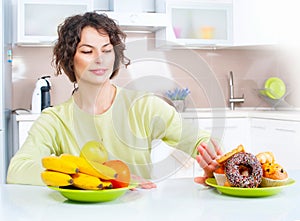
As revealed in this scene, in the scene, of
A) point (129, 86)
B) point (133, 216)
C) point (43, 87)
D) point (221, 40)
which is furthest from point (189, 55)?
point (221, 40)

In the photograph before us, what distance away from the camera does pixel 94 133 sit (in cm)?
149

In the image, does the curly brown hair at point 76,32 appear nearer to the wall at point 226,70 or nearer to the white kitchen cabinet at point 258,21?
the wall at point 226,70

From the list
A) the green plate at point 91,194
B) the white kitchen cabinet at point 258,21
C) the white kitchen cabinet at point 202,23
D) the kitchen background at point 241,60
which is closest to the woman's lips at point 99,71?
the green plate at point 91,194

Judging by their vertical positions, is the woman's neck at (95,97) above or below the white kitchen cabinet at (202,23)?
below

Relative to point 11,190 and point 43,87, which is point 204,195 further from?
point 43,87

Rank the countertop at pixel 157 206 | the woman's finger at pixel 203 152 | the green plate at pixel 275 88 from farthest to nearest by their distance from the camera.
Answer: the green plate at pixel 275 88
the woman's finger at pixel 203 152
the countertop at pixel 157 206

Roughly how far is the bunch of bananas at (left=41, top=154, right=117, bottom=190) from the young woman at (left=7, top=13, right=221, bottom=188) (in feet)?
0.23

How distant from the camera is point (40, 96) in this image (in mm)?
3396

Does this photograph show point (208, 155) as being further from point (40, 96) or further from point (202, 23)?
point (202, 23)

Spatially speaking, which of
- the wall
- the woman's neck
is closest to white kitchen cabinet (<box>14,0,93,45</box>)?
the wall

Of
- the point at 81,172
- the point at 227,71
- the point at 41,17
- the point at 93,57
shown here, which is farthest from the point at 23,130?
the point at 81,172

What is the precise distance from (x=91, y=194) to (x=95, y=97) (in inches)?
18.3

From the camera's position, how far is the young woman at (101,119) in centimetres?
117

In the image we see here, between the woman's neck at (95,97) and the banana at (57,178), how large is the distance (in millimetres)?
414
